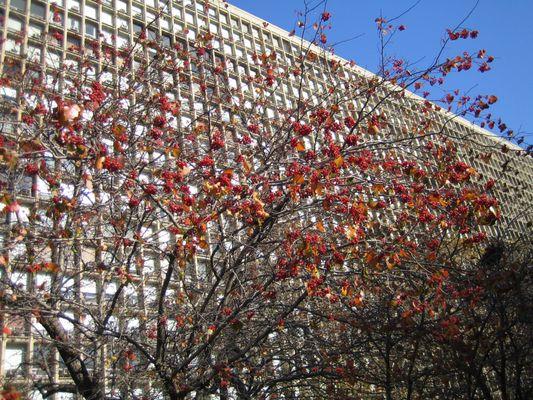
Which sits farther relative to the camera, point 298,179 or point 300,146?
point 300,146

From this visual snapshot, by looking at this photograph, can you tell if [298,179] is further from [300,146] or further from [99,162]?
[99,162]

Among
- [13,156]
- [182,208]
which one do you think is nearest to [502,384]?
[182,208]

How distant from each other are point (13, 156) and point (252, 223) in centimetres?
284

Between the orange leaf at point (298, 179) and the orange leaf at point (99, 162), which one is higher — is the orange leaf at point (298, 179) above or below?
above

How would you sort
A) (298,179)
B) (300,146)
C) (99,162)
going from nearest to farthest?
(99,162)
(298,179)
(300,146)

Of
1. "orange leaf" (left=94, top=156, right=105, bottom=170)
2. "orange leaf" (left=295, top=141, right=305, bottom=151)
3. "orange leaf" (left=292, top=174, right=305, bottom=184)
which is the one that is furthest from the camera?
"orange leaf" (left=295, top=141, right=305, bottom=151)

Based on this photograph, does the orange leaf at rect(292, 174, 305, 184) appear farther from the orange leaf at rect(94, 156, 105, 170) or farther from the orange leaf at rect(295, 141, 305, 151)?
the orange leaf at rect(94, 156, 105, 170)

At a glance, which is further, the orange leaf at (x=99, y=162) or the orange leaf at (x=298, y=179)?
the orange leaf at (x=298, y=179)

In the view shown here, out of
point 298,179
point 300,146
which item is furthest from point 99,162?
point 300,146

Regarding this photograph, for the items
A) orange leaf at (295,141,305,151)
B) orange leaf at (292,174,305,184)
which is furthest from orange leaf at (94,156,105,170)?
orange leaf at (295,141,305,151)

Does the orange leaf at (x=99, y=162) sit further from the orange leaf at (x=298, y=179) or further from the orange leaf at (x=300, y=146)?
the orange leaf at (x=300, y=146)

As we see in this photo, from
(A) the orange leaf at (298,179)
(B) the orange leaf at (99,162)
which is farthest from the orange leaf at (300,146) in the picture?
(B) the orange leaf at (99,162)

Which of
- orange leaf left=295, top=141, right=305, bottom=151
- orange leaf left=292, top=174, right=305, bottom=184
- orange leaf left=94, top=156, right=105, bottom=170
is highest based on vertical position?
orange leaf left=295, top=141, right=305, bottom=151

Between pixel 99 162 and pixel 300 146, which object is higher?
pixel 300 146
